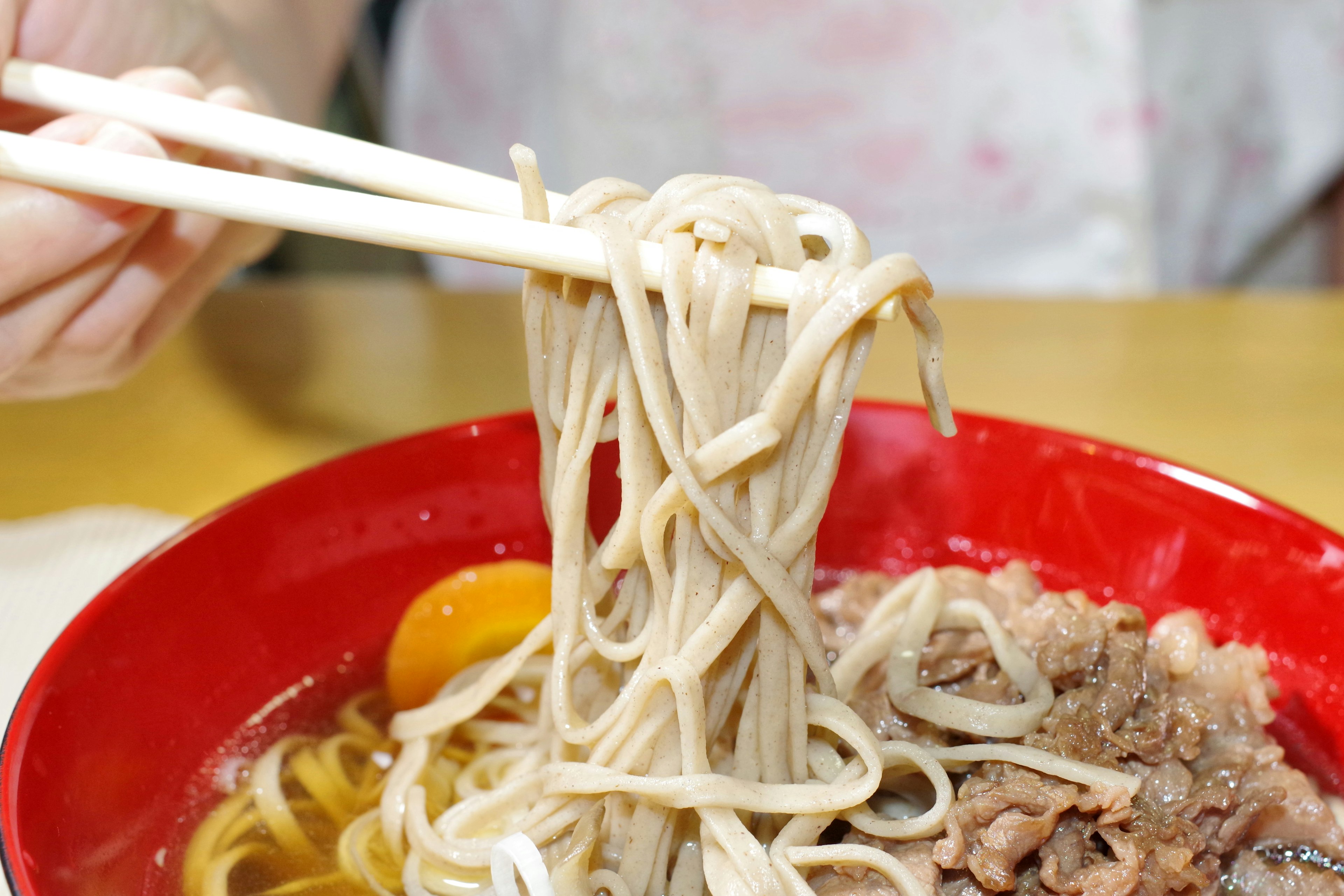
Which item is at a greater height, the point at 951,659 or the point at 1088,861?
the point at 951,659

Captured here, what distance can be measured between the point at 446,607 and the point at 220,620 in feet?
1.06

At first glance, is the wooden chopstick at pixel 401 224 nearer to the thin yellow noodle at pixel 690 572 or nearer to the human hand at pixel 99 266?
the thin yellow noodle at pixel 690 572

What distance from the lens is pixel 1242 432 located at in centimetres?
196

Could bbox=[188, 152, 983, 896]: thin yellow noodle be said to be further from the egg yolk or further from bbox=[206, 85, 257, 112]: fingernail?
bbox=[206, 85, 257, 112]: fingernail

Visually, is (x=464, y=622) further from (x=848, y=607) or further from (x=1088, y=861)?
(x=1088, y=861)

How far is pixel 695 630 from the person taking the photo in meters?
1.01

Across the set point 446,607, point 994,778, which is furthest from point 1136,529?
point 446,607

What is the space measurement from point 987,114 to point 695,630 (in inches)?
88.9

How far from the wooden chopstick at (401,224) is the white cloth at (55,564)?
0.60 metres

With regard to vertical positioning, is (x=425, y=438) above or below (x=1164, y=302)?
below

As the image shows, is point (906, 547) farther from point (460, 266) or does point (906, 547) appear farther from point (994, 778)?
point (460, 266)

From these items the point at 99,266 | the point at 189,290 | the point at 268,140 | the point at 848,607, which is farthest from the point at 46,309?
the point at 848,607

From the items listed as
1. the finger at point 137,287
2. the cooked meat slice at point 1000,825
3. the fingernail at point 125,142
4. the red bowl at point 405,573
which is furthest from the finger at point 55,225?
the cooked meat slice at point 1000,825

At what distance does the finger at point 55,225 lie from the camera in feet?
3.71
